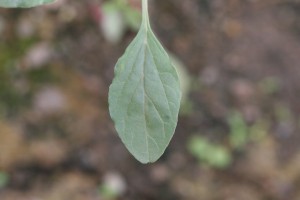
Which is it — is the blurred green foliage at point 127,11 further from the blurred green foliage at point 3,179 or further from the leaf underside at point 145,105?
the leaf underside at point 145,105

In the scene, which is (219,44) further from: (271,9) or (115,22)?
(115,22)

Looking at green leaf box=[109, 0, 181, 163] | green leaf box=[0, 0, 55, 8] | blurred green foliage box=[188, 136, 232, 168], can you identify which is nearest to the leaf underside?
green leaf box=[109, 0, 181, 163]

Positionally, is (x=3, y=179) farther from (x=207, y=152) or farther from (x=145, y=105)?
(x=145, y=105)

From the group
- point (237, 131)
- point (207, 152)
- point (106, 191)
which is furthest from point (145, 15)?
point (237, 131)

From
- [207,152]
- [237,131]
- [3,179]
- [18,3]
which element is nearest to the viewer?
[18,3]

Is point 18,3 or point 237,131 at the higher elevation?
point 18,3

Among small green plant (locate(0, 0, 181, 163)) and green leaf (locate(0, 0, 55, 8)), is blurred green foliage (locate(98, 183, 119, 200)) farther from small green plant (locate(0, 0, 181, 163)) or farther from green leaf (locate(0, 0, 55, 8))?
green leaf (locate(0, 0, 55, 8))

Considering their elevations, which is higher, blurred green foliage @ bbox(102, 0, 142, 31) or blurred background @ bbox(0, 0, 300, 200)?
blurred green foliage @ bbox(102, 0, 142, 31)

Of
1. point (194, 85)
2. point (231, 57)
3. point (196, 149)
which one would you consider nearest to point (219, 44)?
point (231, 57)
